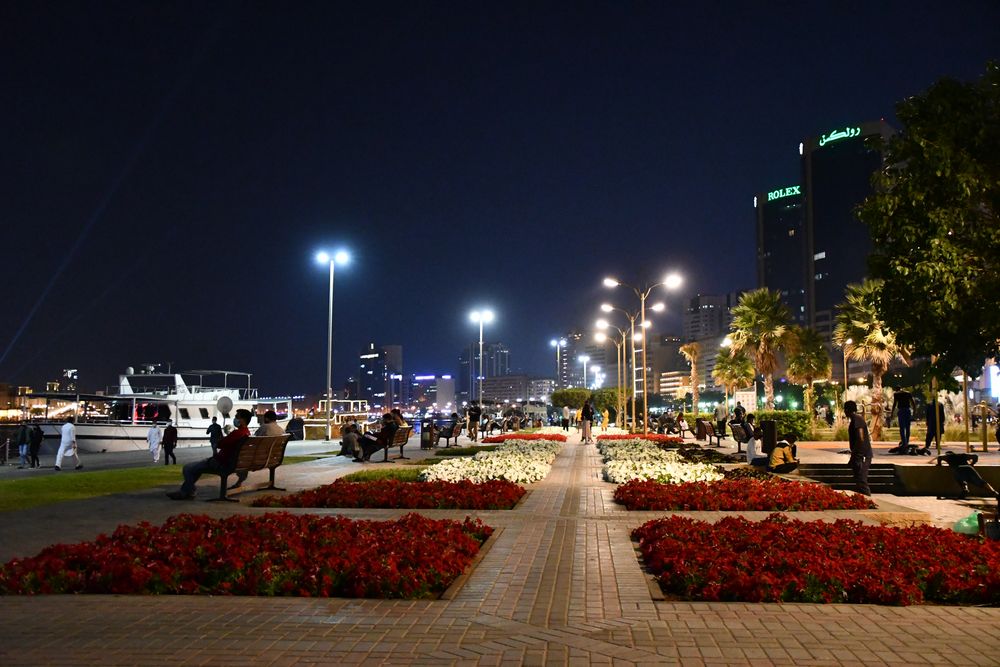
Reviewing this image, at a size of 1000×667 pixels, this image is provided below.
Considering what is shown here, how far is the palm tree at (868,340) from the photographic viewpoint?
32844 millimetres

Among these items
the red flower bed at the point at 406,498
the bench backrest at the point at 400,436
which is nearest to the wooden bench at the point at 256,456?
the red flower bed at the point at 406,498

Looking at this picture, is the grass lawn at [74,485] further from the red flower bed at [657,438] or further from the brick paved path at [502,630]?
the red flower bed at [657,438]

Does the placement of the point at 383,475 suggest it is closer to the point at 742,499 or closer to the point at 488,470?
the point at 488,470

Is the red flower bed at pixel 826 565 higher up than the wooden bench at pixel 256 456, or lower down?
lower down

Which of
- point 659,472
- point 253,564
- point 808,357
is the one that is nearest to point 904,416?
point 659,472

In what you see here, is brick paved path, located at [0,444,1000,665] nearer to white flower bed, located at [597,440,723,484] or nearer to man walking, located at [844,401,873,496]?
man walking, located at [844,401,873,496]

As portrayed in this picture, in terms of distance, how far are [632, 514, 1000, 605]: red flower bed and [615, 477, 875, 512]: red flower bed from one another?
3385mm

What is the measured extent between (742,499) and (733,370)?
47120mm

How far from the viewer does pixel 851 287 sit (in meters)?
39.9

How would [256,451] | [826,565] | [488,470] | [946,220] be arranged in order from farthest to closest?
[488,470]
[256,451]
[946,220]
[826,565]

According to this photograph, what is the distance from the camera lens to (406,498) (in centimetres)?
1288

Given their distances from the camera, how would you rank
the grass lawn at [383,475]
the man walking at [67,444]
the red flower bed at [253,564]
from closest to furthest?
the red flower bed at [253,564] < the grass lawn at [383,475] < the man walking at [67,444]

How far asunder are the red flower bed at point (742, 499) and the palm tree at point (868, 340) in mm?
21376

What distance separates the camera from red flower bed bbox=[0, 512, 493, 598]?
6863 millimetres
